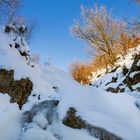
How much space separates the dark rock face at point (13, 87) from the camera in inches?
321

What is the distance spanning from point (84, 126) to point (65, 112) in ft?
2.03

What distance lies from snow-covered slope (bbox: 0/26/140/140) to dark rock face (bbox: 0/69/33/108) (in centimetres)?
15

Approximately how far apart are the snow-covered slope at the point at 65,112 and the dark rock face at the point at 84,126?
6 centimetres

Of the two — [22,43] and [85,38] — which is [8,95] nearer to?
[22,43]

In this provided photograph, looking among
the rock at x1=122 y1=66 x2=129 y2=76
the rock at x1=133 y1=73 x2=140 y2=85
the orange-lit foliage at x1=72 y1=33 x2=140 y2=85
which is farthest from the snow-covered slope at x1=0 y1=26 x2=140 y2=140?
the orange-lit foliage at x1=72 y1=33 x2=140 y2=85

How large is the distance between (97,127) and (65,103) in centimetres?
125

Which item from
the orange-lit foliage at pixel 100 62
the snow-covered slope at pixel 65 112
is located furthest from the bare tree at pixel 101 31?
the snow-covered slope at pixel 65 112

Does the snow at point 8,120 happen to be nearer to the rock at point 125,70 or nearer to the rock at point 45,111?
the rock at point 45,111

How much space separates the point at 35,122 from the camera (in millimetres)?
6734

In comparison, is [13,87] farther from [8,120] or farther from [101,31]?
[101,31]

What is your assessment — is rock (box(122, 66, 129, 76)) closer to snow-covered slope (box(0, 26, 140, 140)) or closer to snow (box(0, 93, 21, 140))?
snow-covered slope (box(0, 26, 140, 140))

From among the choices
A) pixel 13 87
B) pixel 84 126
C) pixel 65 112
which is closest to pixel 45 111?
pixel 65 112

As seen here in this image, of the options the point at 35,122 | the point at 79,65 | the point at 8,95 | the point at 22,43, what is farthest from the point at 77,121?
the point at 79,65

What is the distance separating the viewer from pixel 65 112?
6.88m
